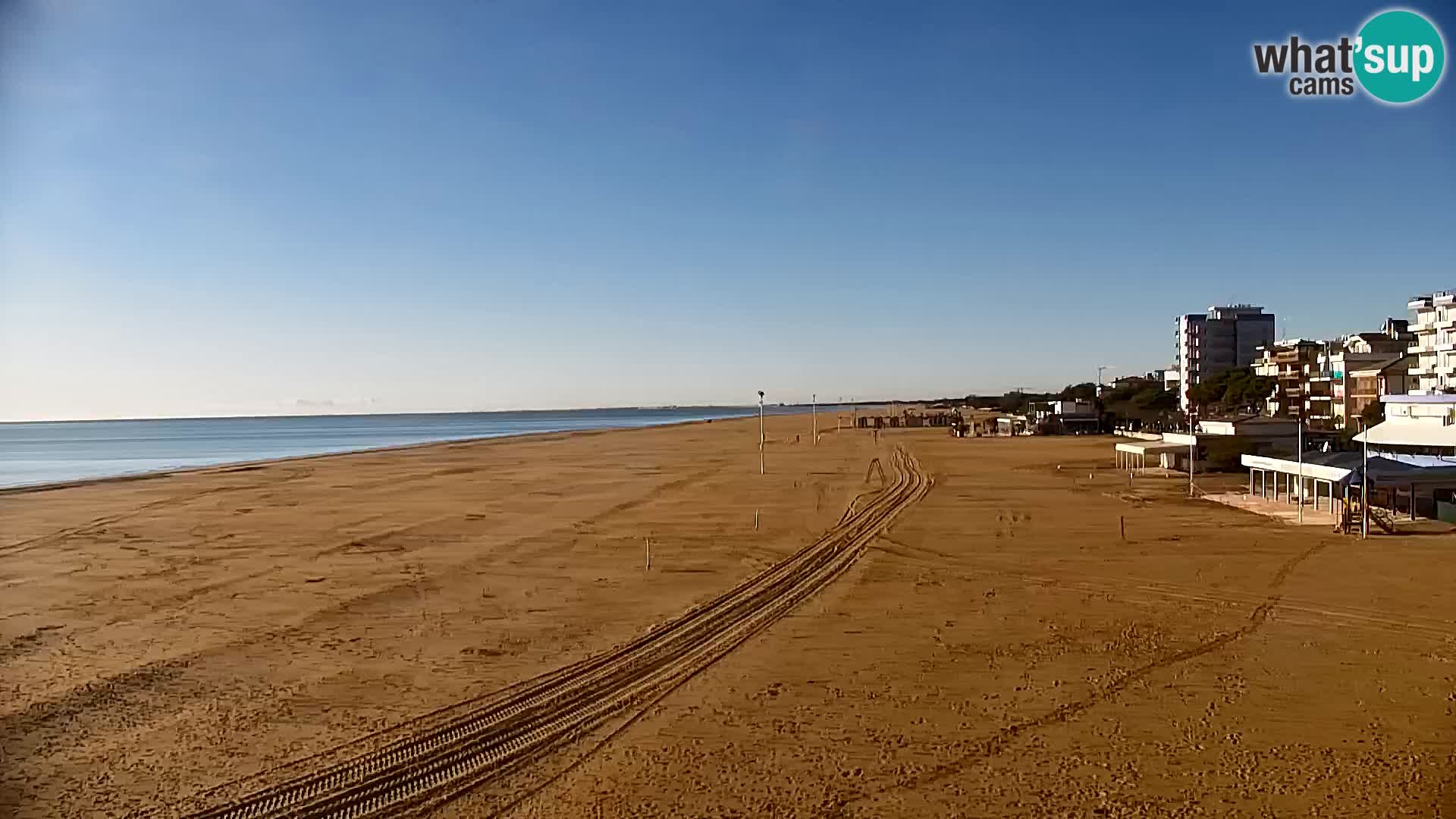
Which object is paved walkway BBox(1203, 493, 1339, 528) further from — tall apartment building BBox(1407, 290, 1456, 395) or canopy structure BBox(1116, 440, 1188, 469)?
tall apartment building BBox(1407, 290, 1456, 395)

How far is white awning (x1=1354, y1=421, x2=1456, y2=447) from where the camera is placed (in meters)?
25.4

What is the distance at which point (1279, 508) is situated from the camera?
83.3ft

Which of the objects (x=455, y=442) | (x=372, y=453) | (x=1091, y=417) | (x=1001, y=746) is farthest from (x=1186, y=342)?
(x=1001, y=746)

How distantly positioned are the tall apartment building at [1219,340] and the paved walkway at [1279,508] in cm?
7681

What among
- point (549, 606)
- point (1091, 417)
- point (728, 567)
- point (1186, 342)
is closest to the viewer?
point (549, 606)

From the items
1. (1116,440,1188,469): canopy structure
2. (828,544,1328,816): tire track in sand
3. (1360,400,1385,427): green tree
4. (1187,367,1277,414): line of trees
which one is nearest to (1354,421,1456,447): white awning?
(1116,440,1188,469): canopy structure

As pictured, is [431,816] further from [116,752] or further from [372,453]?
[372,453]

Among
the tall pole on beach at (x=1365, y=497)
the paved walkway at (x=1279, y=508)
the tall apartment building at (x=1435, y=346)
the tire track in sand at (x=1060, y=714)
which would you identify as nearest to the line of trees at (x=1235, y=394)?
the tall apartment building at (x=1435, y=346)

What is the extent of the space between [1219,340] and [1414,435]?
3150 inches

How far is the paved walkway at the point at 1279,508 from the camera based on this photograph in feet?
75.8

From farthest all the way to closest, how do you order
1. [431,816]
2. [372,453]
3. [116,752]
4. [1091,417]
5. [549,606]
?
[1091,417] < [372,453] < [549,606] < [116,752] < [431,816]

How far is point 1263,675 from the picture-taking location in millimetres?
11211

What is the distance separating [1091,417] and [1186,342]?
3740 cm

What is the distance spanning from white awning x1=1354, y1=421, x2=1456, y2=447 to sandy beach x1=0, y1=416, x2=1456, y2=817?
5.55 m
